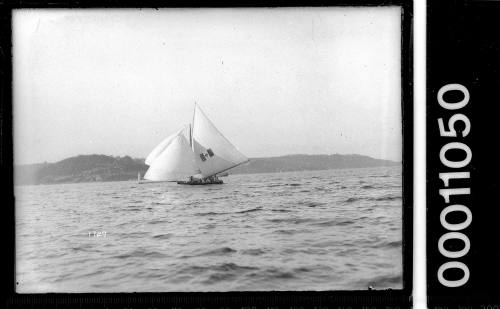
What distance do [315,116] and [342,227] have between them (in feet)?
1.80

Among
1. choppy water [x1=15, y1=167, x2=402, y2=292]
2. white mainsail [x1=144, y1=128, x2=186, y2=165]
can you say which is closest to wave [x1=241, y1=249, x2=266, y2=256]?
choppy water [x1=15, y1=167, x2=402, y2=292]

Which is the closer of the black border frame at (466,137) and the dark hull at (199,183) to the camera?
the black border frame at (466,137)

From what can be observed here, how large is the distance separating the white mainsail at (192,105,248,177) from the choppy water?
0.17 metres

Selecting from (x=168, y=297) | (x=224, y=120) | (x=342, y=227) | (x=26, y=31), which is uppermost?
(x=26, y=31)

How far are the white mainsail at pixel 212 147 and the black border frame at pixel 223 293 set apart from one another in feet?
1.82

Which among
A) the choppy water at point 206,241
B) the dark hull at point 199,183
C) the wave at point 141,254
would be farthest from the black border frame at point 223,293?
the dark hull at point 199,183

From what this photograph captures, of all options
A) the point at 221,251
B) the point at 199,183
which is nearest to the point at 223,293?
the point at 221,251

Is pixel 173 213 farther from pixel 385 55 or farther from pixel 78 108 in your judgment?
pixel 385 55

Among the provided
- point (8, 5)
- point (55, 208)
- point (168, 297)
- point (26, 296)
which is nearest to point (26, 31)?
point (8, 5)

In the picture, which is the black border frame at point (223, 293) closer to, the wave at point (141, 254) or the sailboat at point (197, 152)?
the wave at point (141, 254)

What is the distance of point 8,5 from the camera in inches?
82.2

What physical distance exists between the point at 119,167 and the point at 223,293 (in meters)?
0.77

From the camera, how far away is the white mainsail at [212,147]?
7.02 ft

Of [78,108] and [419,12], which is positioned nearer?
[419,12]
